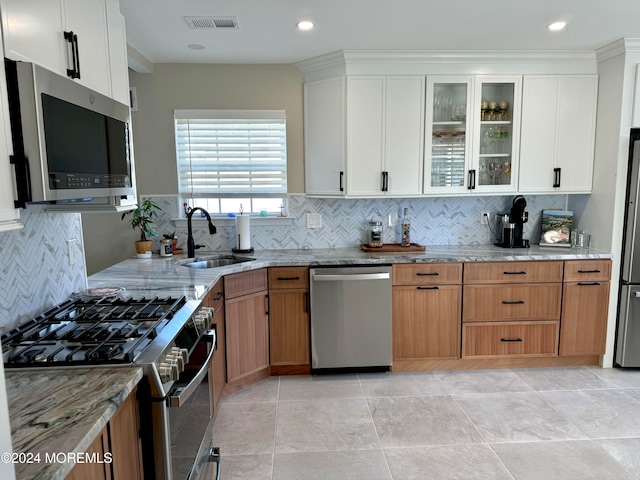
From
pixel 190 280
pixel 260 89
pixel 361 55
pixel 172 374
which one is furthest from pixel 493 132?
pixel 172 374

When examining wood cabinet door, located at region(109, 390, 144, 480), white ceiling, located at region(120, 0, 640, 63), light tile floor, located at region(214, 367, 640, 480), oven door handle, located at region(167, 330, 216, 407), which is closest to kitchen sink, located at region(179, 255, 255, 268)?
light tile floor, located at region(214, 367, 640, 480)

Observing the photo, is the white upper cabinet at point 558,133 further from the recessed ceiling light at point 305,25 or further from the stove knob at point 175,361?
the stove knob at point 175,361

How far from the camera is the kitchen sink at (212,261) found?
3.27 metres

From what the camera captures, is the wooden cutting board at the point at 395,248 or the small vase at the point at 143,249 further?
the wooden cutting board at the point at 395,248

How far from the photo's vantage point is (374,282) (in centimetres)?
314

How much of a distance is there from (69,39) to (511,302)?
126 inches

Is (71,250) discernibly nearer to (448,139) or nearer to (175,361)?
(175,361)

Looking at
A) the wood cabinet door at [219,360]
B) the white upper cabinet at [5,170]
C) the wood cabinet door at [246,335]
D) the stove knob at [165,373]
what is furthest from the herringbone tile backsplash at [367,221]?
the white upper cabinet at [5,170]

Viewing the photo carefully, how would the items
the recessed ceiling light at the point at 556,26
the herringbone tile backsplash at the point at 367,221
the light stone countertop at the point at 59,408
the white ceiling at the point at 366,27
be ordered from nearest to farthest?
the light stone countertop at the point at 59,408 < the white ceiling at the point at 366,27 < the recessed ceiling light at the point at 556,26 < the herringbone tile backsplash at the point at 367,221

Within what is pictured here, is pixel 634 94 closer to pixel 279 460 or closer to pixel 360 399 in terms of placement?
pixel 360 399

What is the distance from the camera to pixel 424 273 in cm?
321

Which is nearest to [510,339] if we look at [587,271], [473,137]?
[587,271]

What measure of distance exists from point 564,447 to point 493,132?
236 cm

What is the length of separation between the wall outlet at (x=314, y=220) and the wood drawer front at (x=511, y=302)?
1346 millimetres
